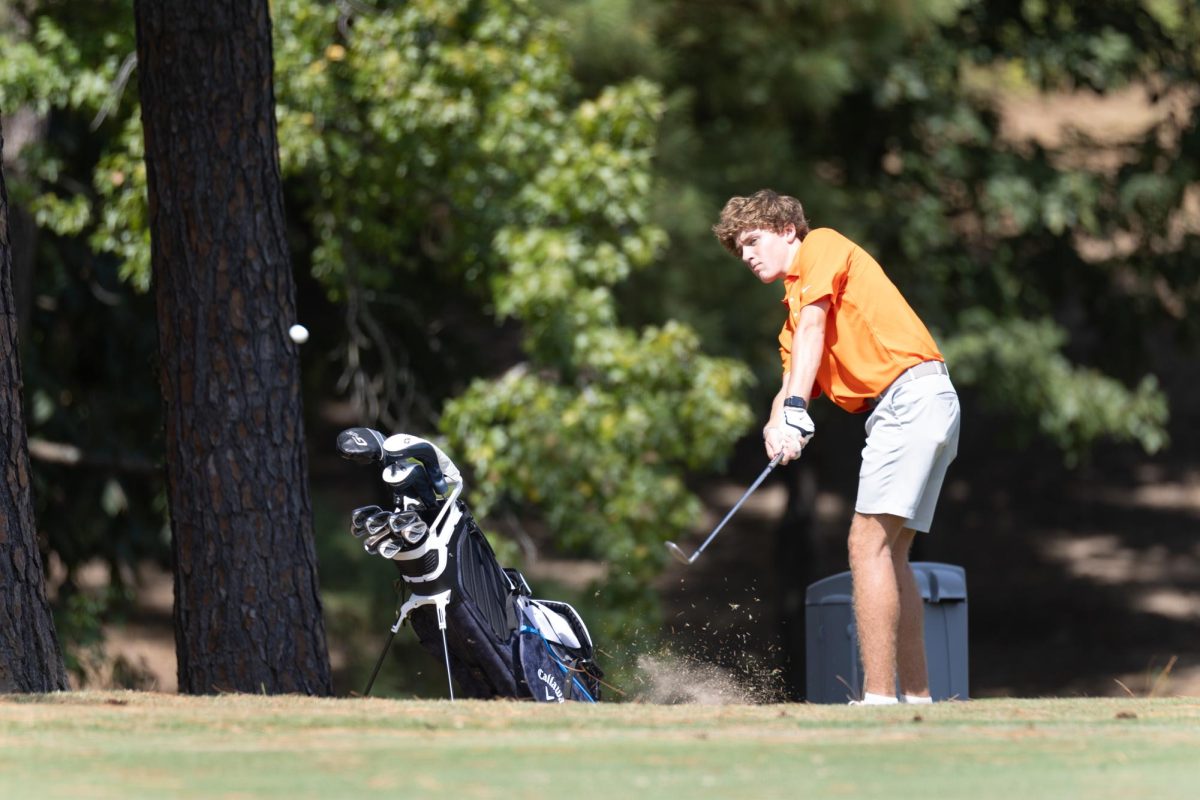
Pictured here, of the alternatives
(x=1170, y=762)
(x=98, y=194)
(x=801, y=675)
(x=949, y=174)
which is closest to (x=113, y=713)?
(x=1170, y=762)

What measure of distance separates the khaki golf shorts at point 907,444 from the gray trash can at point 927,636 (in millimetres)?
884

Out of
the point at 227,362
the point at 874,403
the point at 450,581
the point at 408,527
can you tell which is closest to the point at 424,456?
the point at 408,527

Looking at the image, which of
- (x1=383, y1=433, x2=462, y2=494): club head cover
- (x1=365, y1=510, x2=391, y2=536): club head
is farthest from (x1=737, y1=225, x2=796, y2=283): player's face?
(x1=365, y1=510, x2=391, y2=536): club head

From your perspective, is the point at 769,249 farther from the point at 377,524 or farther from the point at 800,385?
the point at 377,524

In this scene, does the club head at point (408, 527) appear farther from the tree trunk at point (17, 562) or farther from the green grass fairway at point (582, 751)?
the tree trunk at point (17, 562)

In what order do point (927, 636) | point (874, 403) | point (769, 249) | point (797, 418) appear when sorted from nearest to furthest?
point (797, 418) < point (874, 403) < point (769, 249) < point (927, 636)

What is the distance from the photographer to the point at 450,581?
5.49 metres

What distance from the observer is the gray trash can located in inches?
249

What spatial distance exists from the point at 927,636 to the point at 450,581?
5.96 ft

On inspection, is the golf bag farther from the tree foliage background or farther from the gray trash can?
the tree foliage background

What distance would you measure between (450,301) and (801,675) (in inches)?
171

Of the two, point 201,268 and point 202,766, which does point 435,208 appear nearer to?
point 201,268

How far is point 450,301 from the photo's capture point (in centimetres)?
1416

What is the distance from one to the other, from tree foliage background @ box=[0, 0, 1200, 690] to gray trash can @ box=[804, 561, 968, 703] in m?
4.11
